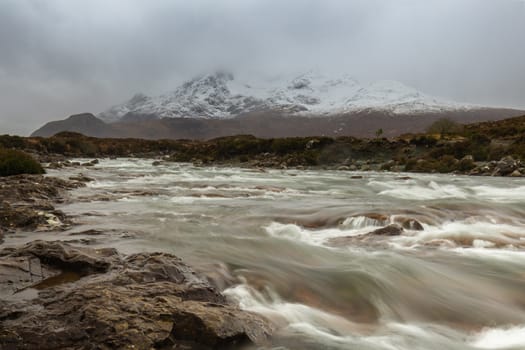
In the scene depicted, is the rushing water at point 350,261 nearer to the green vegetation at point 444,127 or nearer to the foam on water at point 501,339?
the foam on water at point 501,339

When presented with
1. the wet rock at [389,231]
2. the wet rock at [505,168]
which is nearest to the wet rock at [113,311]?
the wet rock at [389,231]

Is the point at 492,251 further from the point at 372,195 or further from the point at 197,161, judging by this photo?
the point at 197,161

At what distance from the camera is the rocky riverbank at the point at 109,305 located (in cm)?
361

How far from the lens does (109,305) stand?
397 cm

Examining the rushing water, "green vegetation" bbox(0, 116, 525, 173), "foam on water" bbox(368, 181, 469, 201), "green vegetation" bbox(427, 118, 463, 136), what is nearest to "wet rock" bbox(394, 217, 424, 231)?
the rushing water

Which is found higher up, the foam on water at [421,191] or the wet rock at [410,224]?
the wet rock at [410,224]

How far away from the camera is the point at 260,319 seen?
490cm

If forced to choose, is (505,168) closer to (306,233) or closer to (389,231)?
(389,231)

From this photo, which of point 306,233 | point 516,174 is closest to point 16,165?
point 306,233

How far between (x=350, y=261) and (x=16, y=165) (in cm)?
1631

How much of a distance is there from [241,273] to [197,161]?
42906 mm

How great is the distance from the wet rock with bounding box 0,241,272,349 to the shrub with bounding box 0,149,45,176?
13763 mm

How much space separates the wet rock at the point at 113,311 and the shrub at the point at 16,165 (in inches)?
542

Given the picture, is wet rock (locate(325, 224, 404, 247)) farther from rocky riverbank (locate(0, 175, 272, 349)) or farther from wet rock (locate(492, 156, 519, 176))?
wet rock (locate(492, 156, 519, 176))
